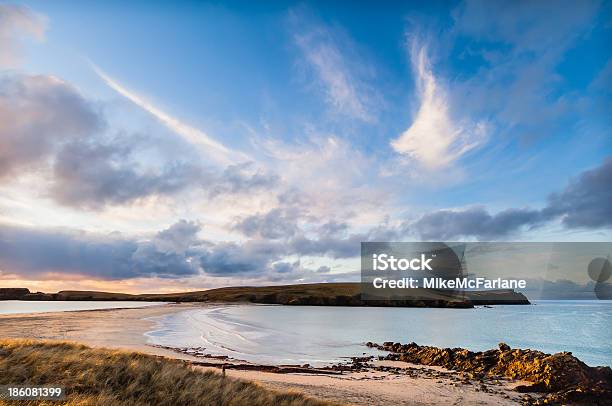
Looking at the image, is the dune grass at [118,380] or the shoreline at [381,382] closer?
the dune grass at [118,380]

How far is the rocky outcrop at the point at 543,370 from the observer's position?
781 inches

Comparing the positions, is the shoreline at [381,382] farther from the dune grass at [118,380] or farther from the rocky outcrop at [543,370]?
the dune grass at [118,380]

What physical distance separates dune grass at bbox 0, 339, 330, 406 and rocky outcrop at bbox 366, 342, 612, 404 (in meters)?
15.0

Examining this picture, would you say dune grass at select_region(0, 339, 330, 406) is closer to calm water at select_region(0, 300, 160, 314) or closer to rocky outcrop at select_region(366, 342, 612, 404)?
rocky outcrop at select_region(366, 342, 612, 404)

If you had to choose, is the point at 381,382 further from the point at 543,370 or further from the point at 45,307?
the point at 45,307

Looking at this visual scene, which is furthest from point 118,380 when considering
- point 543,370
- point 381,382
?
point 543,370

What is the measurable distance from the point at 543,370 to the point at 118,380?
79.5 ft

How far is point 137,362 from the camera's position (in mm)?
14289

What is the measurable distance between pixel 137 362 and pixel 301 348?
94.7 ft

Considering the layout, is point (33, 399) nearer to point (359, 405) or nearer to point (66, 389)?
point (66, 389)

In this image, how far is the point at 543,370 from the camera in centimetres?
2370

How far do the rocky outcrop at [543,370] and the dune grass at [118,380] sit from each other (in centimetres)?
1504

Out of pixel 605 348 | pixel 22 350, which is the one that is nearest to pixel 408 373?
pixel 22 350

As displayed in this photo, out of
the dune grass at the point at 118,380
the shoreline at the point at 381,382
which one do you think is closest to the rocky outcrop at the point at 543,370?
the shoreline at the point at 381,382
